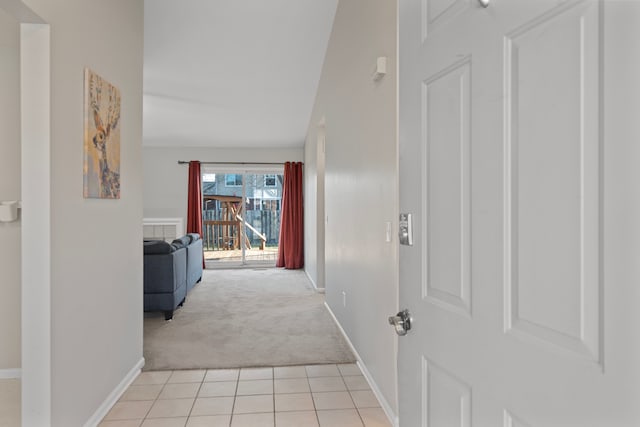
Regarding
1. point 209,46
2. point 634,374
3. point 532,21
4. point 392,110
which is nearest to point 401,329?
point 634,374

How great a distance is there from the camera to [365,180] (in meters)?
2.79

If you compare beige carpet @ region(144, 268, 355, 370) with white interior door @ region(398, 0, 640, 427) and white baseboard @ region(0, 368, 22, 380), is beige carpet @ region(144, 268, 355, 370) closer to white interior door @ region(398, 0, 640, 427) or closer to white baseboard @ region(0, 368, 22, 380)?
white baseboard @ region(0, 368, 22, 380)

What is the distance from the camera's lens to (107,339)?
7.58 feet

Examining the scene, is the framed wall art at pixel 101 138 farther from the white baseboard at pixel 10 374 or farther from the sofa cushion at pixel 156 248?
the sofa cushion at pixel 156 248

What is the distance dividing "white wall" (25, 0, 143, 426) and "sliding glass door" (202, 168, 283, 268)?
5221 millimetres

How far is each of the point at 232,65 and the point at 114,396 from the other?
135 inches

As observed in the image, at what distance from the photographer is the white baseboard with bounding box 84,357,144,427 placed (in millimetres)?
2123

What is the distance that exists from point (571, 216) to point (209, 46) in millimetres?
4093

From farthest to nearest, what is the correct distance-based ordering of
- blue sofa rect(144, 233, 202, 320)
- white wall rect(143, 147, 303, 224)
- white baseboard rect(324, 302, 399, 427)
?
white wall rect(143, 147, 303, 224) → blue sofa rect(144, 233, 202, 320) → white baseboard rect(324, 302, 399, 427)

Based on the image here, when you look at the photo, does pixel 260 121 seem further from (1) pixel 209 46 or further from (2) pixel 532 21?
(2) pixel 532 21

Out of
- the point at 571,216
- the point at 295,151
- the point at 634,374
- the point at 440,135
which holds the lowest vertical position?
the point at 634,374

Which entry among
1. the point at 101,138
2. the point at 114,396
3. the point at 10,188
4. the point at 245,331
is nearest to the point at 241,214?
the point at 245,331

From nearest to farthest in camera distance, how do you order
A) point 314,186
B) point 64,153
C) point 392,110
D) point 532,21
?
point 532,21 < point 64,153 < point 392,110 < point 314,186

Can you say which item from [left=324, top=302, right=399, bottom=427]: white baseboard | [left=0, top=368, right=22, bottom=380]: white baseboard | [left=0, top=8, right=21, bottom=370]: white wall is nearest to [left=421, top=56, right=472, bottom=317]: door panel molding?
[left=324, top=302, right=399, bottom=427]: white baseboard
